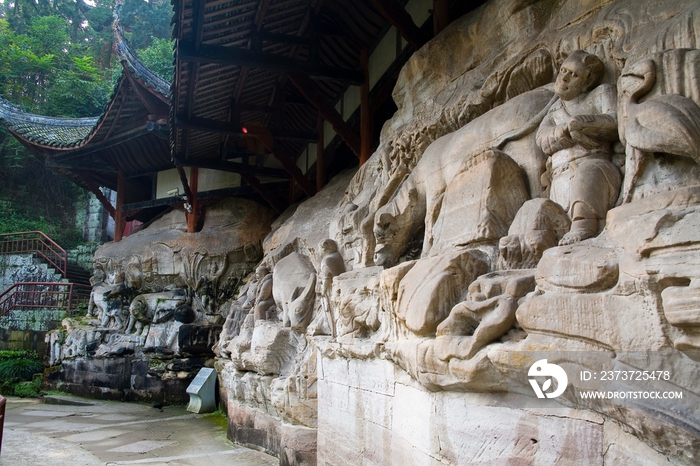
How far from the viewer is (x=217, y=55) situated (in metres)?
6.49

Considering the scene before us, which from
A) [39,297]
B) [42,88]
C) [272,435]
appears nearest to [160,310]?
[39,297]

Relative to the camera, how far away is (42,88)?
73.0 ft

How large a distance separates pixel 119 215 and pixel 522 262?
42.7 ft

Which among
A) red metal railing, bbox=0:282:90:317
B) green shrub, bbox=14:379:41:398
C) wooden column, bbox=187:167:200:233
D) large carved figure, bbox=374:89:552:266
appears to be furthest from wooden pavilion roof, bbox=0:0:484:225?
green shrub, bbox=14:379:41:398

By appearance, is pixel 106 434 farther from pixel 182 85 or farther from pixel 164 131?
pixel 164 131

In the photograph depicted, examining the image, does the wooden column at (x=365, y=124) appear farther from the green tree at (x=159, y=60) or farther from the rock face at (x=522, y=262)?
the green tree at (x=159, y=60)

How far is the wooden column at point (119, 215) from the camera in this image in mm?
14094

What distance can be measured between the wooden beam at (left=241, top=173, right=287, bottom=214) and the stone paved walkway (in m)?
4.24

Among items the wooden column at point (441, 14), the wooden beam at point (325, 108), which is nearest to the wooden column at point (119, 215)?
the wooden beam at point (325, 108)

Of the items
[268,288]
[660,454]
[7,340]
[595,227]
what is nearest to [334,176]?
[268,288]

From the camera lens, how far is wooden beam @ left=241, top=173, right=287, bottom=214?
1114 cm

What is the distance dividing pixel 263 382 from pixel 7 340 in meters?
11.1

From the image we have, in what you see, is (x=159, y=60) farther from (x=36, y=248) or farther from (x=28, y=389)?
(x=28, y=389)

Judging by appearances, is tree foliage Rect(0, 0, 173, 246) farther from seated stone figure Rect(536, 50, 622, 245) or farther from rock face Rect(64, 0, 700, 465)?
seated stone figure Rect(536, 50, 622, 245)
